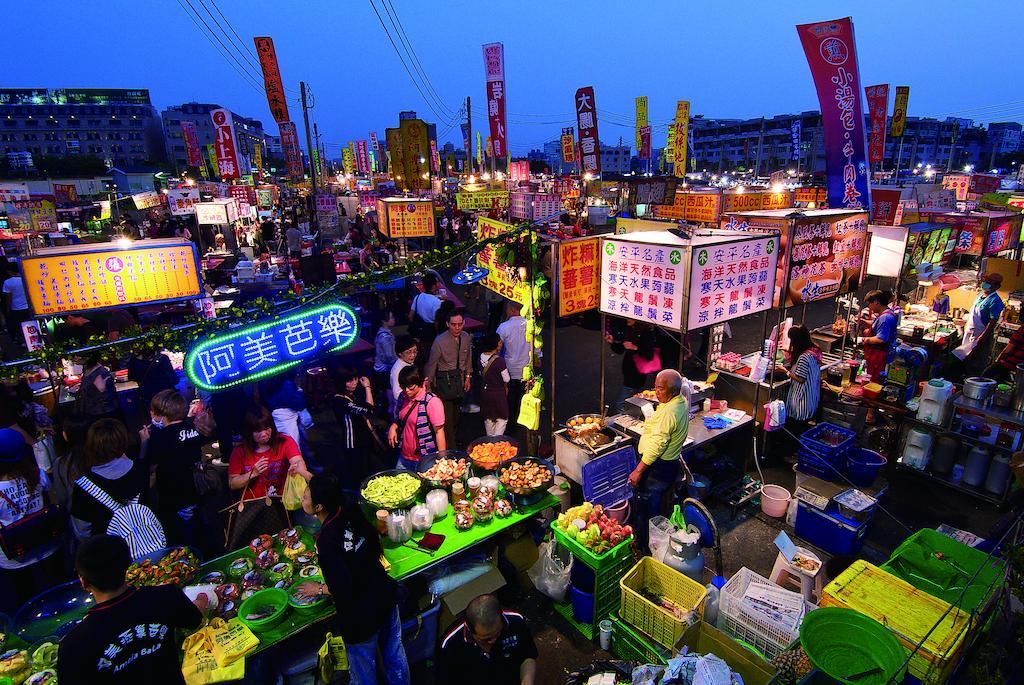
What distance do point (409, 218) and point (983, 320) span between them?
14.5m

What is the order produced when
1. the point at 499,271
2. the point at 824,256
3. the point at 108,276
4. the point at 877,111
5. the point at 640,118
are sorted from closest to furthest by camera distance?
the point at 499,271 < the point at 824,256 < the point at 108,276 < the point at 877,111 < the point at 640,118

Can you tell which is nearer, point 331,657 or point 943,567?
point 331,657

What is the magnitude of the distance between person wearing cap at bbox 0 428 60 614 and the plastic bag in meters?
5.10

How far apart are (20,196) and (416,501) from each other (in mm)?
32086

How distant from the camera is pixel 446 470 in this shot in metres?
5.81

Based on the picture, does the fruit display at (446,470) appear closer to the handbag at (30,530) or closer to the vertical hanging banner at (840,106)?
the handbag at (30,530)

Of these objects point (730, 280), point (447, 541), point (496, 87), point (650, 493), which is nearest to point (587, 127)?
point (496, 87)

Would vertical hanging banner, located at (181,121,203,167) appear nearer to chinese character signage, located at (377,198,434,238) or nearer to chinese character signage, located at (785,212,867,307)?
chinese character signage, located at (377,198,434,238)

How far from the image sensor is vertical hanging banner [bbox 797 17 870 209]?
8.69m

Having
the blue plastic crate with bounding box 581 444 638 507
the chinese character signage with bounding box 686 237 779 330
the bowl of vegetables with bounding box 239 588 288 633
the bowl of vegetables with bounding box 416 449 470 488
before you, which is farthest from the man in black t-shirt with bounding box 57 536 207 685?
the chinese character signage with bounding box 686 237 779 330

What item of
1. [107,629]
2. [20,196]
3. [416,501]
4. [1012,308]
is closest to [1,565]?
[107,629]

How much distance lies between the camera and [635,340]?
862 centimetres

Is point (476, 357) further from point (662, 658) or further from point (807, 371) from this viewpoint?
point (662, 658)

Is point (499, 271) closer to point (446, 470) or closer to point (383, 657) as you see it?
point (446, 470)
